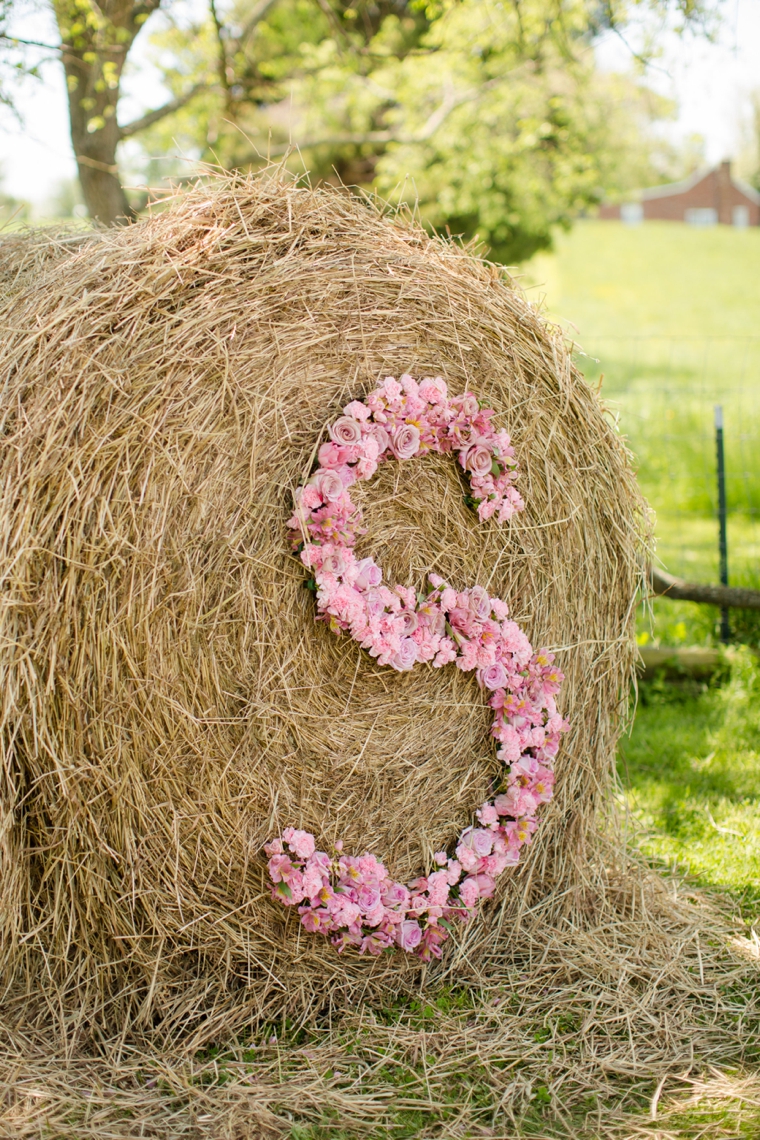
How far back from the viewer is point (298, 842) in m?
2.69

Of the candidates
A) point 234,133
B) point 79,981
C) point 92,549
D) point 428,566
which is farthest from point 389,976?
point 234,133

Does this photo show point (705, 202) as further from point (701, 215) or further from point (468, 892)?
point (468, 892)

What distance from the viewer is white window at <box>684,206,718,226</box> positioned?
140 feet

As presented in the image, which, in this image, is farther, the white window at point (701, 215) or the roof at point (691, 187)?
the white window at point (701, 215)

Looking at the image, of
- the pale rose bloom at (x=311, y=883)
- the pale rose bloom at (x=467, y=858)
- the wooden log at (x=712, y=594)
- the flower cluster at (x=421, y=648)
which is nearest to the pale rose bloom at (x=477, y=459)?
the flower cluster at (x=421, y=648)

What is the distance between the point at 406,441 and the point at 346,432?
0.20 metres

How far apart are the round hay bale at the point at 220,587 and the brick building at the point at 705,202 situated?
4261 cm

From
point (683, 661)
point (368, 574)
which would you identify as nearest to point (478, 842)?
point (368, 574)

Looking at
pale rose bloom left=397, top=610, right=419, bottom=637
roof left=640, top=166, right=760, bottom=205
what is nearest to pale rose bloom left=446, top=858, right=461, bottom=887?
pale rose bloom left=397, top=610, right=419, bottom=637

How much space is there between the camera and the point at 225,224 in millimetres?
2691

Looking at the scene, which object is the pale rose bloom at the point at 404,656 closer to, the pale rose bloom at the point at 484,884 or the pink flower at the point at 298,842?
the pink flower at the point at 298,842

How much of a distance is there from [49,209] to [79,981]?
156 feet

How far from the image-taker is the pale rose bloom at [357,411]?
8.82 feet

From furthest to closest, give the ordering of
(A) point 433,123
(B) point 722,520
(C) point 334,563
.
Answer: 1. (A) point 433,123
2. (B) point 722,520
3. (C) point 334,563
